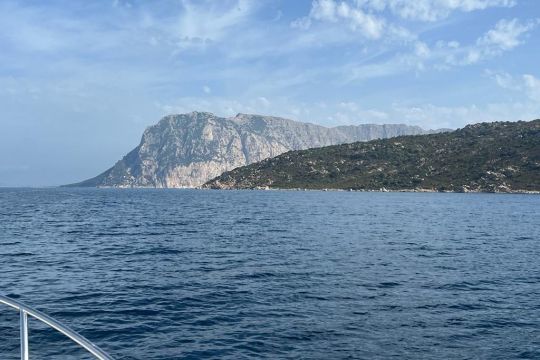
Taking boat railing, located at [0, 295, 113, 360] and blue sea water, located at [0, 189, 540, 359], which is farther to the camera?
blue sea water, located at [0, 189, 540, 359]

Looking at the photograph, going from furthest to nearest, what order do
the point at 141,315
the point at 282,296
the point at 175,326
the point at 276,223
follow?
the point at 276,223, the point at 282,296, the point at 141,315, the point at 175,326

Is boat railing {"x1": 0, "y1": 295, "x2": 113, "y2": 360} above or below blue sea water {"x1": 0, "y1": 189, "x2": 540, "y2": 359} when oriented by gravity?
above

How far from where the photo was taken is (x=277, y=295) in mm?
30359

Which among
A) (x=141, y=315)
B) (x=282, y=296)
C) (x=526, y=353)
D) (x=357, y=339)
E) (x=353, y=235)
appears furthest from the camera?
(x=353, y=235)

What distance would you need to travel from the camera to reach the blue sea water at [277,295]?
829 inches

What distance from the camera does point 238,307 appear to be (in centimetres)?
2747

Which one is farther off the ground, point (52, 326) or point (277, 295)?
point (52, 326)

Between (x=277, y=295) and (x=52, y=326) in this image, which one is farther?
(x=277, y=295)

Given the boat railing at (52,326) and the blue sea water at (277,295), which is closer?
the boat railing at (52,326)

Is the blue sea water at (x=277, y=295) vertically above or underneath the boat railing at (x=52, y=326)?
underneath

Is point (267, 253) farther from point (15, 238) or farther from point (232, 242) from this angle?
point (15, 238)

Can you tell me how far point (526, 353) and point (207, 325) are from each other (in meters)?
15.8

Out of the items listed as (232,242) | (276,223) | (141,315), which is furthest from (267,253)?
(276,223)

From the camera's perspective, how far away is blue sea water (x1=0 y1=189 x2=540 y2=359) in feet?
69.1
